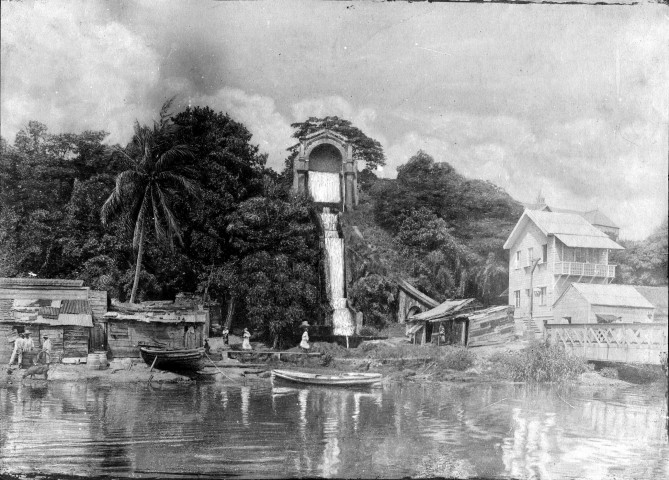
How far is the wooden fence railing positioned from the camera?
5.02 meters

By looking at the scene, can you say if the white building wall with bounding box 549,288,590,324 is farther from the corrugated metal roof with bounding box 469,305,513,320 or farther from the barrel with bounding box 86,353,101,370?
the barrel with bounding box 86,353,101,370

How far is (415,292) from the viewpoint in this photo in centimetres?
597

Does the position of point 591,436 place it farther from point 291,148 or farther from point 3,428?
point 3,428

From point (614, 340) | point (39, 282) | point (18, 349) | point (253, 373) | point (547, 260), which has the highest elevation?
point (547, 260)

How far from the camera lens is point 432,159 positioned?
5.42 metres

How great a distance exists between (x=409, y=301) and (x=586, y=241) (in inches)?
68.6

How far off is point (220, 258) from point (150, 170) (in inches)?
40.3

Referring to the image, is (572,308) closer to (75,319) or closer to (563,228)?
(563,228)

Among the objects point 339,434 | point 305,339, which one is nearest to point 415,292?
point 305,339

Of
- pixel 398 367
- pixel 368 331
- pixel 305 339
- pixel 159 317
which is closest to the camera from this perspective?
pixel 159 317

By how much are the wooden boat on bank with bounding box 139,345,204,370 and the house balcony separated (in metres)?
3.51

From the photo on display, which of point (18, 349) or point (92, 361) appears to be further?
point (92, 361)

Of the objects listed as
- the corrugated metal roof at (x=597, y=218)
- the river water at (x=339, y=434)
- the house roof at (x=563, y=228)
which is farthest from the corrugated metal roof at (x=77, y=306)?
the corrugated metal roof at (x=597, y=218)

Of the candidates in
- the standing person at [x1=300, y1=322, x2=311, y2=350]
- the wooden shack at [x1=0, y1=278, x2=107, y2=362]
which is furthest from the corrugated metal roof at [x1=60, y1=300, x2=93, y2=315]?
the standing person at [x1=300, y1=322, x2=311, y2=350]
